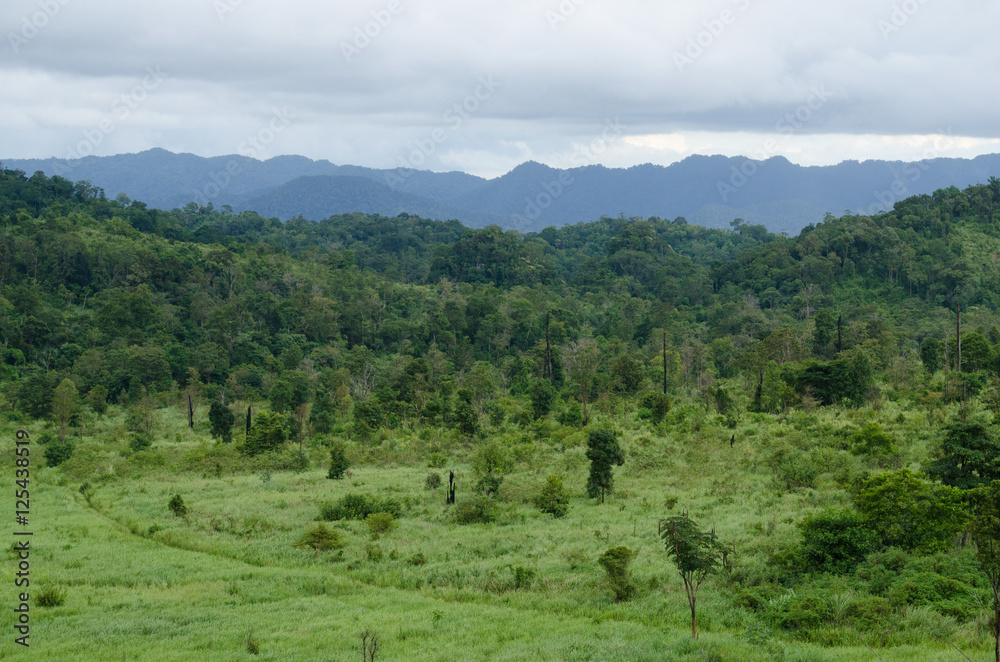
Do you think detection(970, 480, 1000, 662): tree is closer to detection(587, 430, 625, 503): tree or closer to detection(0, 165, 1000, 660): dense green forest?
detection(0, 165, 1000, 660): dense green forest

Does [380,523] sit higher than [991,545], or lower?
lower

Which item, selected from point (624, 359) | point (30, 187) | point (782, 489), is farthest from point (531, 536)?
point (30, 187)

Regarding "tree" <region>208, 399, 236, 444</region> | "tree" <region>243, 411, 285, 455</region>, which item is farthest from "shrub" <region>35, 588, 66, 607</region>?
"tree" <region>208, 399, 236, 444</region>

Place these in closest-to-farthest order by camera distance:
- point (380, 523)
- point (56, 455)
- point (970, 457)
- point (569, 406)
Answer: point (970, 457)
point (380, 523)
point (56, 455)
point (569, 406)

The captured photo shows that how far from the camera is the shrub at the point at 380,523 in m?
23.4

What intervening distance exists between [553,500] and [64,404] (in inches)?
1197

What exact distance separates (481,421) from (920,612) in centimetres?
3006

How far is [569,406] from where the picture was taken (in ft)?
145

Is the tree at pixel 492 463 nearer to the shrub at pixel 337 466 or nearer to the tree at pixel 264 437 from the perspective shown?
the shrub at pixel 337 466

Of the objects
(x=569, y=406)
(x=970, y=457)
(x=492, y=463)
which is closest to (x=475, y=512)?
(x=492, y=463)

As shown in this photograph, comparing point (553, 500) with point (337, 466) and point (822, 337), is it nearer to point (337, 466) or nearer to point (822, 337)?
point (337, 466)

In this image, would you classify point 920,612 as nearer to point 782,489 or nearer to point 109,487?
point 782,489

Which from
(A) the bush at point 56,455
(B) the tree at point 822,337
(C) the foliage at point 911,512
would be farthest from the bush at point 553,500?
(B) the tree at point 822,337

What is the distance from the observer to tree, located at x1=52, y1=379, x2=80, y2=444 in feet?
138
